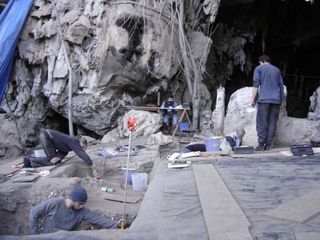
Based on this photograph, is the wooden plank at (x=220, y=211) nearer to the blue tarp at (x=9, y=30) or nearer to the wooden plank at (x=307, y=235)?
the wooden plank at (x=307, y=235)

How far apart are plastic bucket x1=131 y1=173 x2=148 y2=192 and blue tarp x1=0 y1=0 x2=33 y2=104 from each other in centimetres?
568

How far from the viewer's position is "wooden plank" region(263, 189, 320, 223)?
256 centimetres

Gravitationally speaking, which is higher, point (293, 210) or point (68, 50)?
point (68, 50)

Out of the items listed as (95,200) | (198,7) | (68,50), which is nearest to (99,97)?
(68,50)

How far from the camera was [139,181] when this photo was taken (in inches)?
246

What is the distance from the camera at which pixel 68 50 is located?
10.8 meters

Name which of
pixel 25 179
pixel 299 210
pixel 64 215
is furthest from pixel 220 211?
pixel 25 179

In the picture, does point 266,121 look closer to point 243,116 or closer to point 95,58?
point 243,116

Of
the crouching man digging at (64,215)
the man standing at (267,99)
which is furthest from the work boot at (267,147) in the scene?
the crouching man digging at (64,215)

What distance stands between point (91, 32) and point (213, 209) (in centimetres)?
886

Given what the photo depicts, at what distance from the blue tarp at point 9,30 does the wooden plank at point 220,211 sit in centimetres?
804

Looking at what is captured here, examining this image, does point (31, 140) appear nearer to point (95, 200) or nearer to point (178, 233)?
point (95, 200)

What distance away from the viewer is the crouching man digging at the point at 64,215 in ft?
14.6

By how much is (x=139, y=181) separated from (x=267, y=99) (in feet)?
8.69
